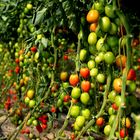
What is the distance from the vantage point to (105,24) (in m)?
1.54

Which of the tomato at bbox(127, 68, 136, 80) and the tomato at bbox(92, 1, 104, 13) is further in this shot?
the tomato at bbox(92, 1, 104, 13)

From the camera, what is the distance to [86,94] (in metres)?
1.75

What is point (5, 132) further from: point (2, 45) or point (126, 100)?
point (126, 100)

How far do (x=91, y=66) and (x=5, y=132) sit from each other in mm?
2855

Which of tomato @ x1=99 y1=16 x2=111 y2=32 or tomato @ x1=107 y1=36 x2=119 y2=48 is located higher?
tomato @ x1=99 y1=16 x2=111 y2=32

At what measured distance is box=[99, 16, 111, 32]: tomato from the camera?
5.06 ft

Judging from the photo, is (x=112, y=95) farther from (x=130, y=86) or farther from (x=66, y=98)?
(x=66, y=98)

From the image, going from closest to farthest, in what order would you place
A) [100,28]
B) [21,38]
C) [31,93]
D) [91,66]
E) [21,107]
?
[100,28] < [91,66] < [31,93] < [21,38] < [21,107]

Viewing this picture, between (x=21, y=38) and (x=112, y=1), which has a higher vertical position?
(x=112, y=1)

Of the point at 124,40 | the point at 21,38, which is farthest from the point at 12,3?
the point at 124,40

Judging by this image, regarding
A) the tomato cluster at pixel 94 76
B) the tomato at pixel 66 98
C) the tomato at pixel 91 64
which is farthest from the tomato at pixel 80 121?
the tomato at pixel 66 98

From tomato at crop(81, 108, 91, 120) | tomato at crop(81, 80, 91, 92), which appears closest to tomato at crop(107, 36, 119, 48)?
tomato at crop(81, 80, 91, 92)

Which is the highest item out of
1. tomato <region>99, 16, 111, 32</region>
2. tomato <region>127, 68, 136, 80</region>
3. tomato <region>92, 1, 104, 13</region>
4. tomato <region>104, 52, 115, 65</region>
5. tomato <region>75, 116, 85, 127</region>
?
tomato <region>92, 1, 104, 13</region>

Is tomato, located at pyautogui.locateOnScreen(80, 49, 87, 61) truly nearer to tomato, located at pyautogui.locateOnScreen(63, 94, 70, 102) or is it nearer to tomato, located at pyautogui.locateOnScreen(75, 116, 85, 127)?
Result: tomato, located at pyautogui.locateOnScreen(75, 116, 85, 127)
